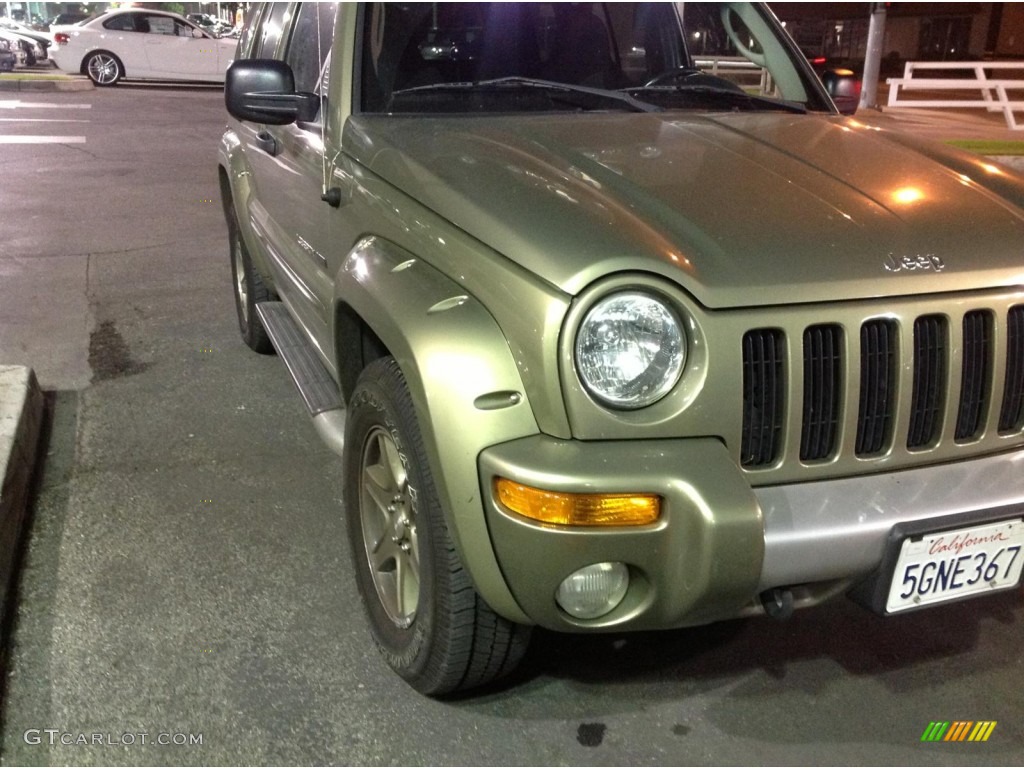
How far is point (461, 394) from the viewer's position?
1.96 meters

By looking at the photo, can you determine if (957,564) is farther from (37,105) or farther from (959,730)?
(37,105)

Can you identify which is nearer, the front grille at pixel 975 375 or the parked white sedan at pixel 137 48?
the front grille at pixel 975 375

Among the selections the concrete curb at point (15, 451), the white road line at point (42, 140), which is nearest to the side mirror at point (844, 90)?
the concrete curb at point (15, 451)

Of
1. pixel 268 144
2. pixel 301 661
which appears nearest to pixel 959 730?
pixel 301 661

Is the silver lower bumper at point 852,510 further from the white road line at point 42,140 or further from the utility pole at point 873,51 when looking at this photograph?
the white road line at point 42,140

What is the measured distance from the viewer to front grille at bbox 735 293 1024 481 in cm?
199

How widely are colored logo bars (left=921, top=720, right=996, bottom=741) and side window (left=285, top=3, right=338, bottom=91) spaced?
8.62ft

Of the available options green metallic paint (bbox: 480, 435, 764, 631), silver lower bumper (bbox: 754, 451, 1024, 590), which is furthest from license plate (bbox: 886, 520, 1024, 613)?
green metallic paint (bbox: 480, 435, 764, 631)

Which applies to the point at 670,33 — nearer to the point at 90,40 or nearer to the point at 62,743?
the point at 62,743

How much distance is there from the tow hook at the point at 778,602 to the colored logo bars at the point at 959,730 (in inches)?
24.8

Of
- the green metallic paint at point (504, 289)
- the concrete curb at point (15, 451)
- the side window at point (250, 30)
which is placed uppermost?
the side window at point (250, 30)

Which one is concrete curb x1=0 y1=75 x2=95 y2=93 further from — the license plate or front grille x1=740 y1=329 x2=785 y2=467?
the license plate

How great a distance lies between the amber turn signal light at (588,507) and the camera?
73.4 inches

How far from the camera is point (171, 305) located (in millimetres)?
5848
